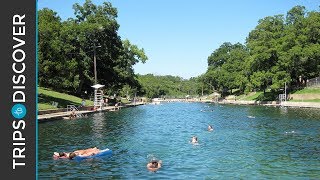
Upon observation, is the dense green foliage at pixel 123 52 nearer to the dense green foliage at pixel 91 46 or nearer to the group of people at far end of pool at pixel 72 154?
the dense green foliage at pixel 91 46

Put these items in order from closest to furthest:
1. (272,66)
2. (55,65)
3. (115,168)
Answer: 1. (115,168)
2. (55,65)
3. (272,66)

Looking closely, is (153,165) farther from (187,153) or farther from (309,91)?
(309,91)

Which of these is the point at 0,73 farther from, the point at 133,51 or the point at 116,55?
the point at 133,51

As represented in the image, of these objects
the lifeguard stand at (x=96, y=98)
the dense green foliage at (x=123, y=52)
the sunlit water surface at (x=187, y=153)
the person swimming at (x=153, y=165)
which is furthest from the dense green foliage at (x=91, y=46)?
the person swimming at (x=153, y=165)

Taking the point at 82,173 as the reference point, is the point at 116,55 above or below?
above

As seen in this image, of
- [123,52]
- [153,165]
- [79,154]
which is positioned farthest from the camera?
[123,52]

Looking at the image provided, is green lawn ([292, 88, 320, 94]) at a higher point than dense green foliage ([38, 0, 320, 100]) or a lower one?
lower

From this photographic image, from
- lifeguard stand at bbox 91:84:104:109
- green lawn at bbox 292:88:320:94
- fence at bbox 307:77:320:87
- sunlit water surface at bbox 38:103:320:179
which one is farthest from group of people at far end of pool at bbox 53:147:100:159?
fence at bbox 307:77:320:87

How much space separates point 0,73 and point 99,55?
92502mm

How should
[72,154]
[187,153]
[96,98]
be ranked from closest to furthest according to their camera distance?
[72,154] → [187,153] → [96,98]

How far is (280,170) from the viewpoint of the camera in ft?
83.8

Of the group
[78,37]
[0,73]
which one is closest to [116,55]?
[78,37]

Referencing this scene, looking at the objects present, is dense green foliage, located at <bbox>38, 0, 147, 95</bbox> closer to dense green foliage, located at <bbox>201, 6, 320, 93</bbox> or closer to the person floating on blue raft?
dense green foliage, located at <bbox>201, 6, 320, 93</bbox>

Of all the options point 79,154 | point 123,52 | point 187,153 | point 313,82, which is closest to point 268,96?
point 313,82
